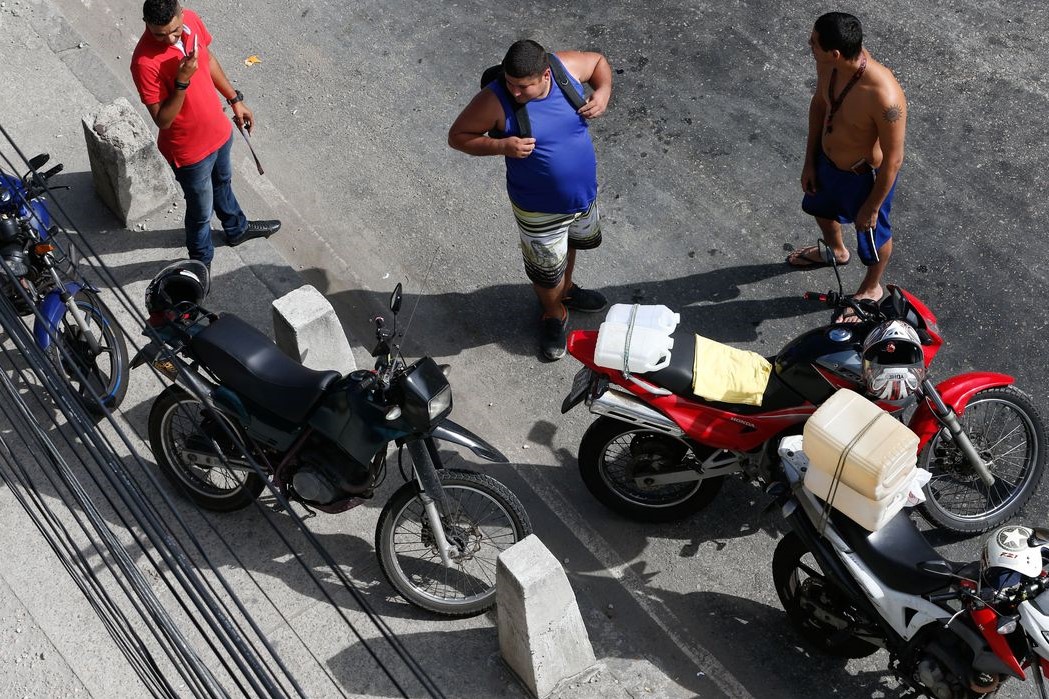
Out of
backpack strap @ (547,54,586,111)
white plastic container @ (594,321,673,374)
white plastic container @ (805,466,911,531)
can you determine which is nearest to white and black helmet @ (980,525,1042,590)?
white plastic container @ (805,466,911,531)

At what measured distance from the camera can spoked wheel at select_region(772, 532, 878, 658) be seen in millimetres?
4961

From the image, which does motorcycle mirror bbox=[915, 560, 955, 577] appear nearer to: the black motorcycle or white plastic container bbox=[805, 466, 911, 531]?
white plastic container bbox=[805, 466, 911, 531]

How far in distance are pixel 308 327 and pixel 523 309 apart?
1607mm

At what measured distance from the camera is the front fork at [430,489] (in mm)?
4941

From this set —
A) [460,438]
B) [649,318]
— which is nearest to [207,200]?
[460,438]

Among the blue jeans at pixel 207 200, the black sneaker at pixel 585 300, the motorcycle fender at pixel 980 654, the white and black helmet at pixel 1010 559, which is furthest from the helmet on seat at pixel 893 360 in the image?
the blue jeans at pixel 207 200

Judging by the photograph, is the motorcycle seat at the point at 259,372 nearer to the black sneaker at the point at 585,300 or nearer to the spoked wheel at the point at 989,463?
the black sneaker at the point at 585,300

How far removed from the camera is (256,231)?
23.9ft

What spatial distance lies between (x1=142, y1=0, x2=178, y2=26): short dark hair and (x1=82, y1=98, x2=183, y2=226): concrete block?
4.49 ft

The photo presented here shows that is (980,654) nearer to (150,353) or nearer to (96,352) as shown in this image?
(150,353)

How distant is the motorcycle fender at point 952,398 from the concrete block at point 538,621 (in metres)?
1.89

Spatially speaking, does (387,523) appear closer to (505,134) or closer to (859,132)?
(505,134)

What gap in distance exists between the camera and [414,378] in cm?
467

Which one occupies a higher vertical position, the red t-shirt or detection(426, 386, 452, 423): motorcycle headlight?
the red t-shirt
